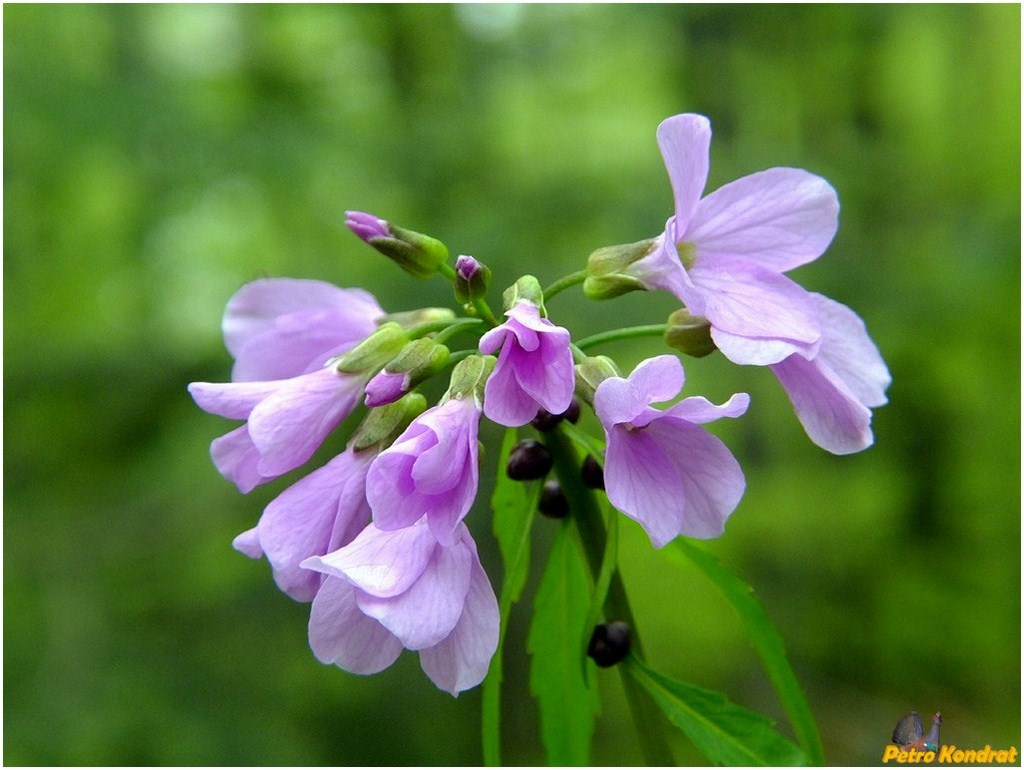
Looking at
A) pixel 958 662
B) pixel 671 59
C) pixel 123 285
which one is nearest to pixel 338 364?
pixel 123 285

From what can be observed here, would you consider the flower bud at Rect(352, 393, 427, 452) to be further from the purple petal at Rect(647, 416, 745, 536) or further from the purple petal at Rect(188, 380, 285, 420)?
the purple petal at Rect(647, 416, 745, 536)

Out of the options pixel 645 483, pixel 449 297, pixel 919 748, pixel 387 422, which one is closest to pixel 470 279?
pixel 387 422

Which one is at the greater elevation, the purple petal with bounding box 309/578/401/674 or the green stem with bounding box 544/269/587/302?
the green stem with bounding box 544/269/587/302

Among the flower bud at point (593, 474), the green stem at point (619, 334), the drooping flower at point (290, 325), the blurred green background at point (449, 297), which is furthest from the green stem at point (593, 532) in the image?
the blurred green background at point (449, 297)

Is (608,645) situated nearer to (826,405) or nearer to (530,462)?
(530,462)

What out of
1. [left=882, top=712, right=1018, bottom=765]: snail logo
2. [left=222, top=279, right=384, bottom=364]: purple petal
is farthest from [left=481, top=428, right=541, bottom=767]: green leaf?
[left=882, top=712, right=1018, bottom=765]: snail logo

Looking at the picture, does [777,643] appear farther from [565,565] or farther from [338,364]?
[338,364]
